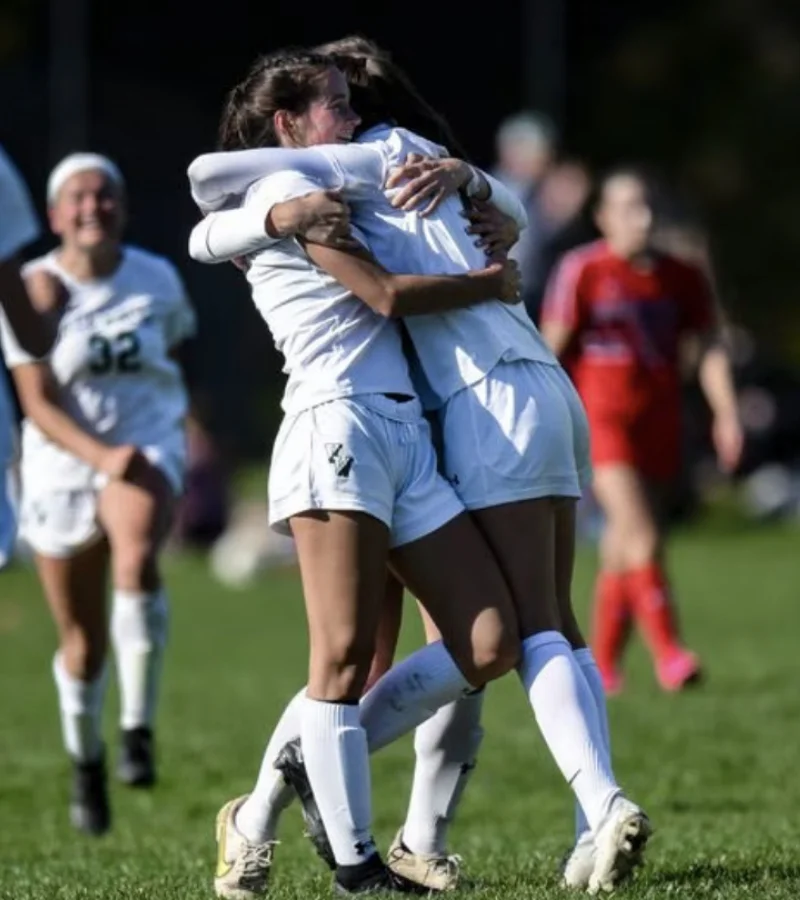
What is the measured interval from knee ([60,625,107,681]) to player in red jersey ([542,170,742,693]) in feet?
10.5

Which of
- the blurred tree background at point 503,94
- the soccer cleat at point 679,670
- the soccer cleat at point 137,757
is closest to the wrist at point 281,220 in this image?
the soccer cleat at point 137,757

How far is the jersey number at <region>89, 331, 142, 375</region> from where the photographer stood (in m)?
9.05

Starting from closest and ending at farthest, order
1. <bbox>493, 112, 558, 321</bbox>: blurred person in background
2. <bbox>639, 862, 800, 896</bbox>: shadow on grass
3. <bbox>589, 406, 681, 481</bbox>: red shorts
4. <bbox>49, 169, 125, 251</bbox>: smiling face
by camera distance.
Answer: <bbox>639, 862, 800, 896</bbox>: shadow on grass, <bbox>49, 169, 125, 251</bbox>: smiling face, <bbox>589, 406, 681, 481</bbox>: red shorts, <bbox>493, 112, 558, 321</bbox>: blurred person in background

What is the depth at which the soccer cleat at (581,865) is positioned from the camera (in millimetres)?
6066

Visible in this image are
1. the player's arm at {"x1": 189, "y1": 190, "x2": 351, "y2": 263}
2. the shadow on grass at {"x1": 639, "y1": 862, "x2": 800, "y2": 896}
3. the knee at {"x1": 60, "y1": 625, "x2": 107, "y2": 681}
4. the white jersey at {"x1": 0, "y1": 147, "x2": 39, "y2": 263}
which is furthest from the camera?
the knee at {"x1": 60, "y1": 625, "x2": 107, "y2": 681}

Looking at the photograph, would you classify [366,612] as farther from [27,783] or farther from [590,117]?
[590,117]

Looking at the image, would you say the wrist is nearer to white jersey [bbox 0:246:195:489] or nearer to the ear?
the ear

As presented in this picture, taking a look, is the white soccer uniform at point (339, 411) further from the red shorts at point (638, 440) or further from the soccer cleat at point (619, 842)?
the red shorts at point (638, 440)

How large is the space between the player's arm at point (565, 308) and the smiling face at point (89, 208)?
116 inches

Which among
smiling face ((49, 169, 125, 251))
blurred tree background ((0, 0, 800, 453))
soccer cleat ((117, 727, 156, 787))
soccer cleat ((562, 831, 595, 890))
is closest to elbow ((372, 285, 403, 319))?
soccer cleat ((562, 831, 595, 890))

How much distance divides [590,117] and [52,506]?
30126 millimetres

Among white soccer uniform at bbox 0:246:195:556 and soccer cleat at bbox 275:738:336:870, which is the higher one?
soccer cleat at bbox 275:738:336:870

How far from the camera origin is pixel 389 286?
19.4 feet

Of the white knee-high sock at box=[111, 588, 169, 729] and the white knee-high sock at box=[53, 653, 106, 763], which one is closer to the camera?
the white knee-high sock at box=[53, 653, 106, 763]
